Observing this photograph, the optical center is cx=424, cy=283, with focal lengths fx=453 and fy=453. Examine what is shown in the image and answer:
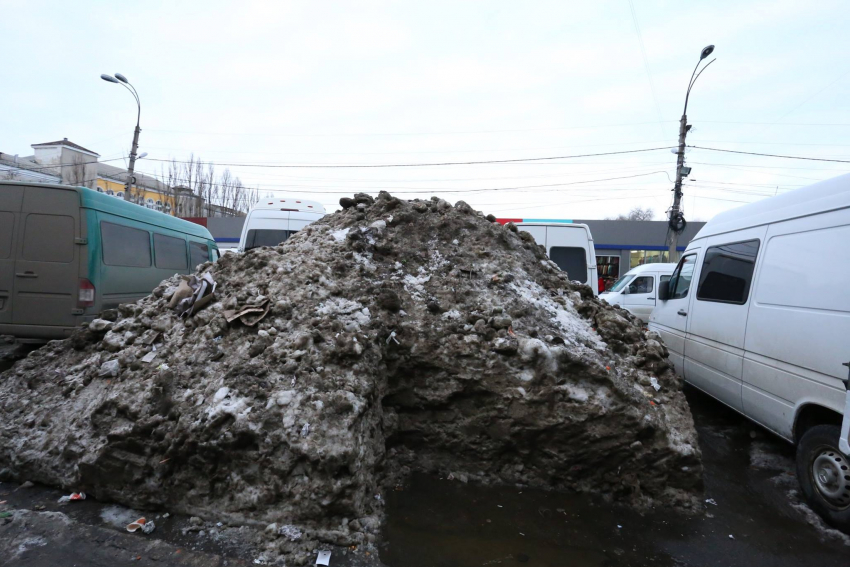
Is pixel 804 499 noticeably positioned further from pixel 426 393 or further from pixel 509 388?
pixel 426 393

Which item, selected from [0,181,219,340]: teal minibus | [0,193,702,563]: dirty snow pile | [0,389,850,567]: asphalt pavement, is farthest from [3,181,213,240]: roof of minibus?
[0,389,850,567]: asphalt pavement

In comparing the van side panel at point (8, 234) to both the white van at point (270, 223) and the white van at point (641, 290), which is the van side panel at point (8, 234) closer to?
the white van at point (270, 223)

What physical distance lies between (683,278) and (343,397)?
518 centimetres

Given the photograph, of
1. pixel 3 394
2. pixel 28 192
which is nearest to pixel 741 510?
pixel 3 394

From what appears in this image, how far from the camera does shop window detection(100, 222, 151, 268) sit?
6516 millimetres

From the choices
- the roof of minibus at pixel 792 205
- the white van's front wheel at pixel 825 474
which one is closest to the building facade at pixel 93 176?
the roof of minibus at pixel 792 205

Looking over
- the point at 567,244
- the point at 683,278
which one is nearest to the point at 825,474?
the point at 683,278

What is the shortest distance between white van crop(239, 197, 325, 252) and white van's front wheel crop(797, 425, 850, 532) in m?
7.79

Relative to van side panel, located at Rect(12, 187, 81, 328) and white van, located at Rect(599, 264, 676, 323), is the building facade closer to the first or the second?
van side panel, located at Rect(12, 187, 81, 328)

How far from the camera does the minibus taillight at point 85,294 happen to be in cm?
601

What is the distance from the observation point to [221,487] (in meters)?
3.12

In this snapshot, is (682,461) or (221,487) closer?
(221,487)

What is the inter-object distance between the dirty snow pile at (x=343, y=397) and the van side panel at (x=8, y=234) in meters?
2.26

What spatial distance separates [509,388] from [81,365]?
12.3 feet
